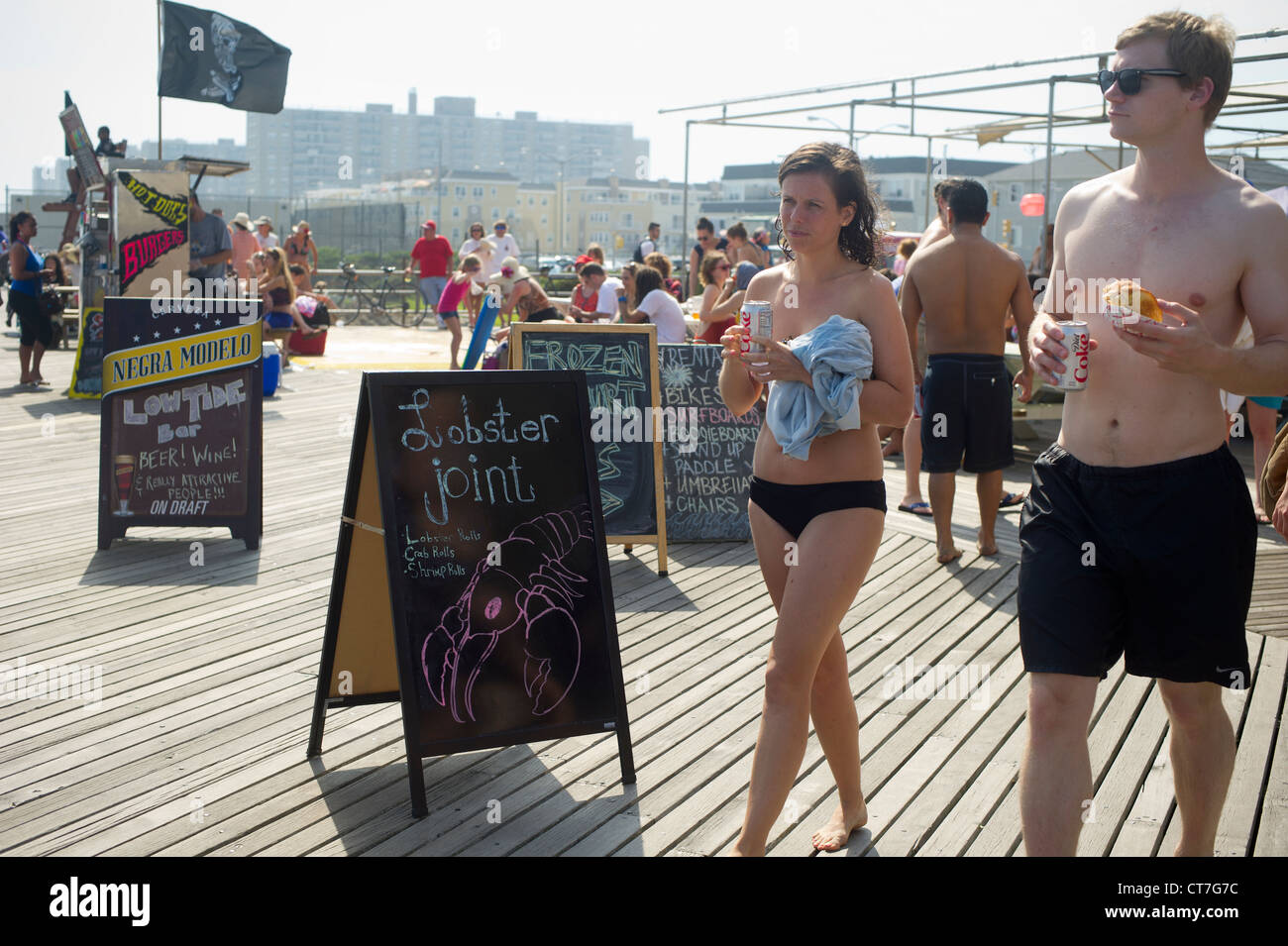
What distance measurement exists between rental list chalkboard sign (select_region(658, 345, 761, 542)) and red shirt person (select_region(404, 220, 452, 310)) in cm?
1204

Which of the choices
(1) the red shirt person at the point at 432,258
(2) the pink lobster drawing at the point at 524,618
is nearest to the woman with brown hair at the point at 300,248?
(1) the red shirt person at the point at 432,258

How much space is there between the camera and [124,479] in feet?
21.0

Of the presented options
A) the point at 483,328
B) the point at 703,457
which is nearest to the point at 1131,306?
the point at 703,457

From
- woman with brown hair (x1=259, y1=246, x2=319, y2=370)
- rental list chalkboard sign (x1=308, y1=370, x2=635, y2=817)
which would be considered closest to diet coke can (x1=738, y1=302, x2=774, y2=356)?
rental list chalkboard sign (x1=308, y1=370, x2=635, y2=817)

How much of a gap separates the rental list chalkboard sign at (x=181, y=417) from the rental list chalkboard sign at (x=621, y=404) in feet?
5.29

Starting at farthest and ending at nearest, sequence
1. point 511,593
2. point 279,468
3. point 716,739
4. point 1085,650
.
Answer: point 279,468, point 716,739, point 511,593, point 1085,650

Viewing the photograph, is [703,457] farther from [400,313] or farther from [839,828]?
[400,313]

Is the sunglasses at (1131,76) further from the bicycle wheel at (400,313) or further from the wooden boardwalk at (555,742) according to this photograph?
the bicycle wheel at (400,313)

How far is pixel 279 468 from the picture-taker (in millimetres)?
8875

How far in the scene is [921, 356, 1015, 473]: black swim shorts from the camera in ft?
21.0

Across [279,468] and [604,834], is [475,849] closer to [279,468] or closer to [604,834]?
[604,834]

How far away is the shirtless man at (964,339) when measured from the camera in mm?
6316
